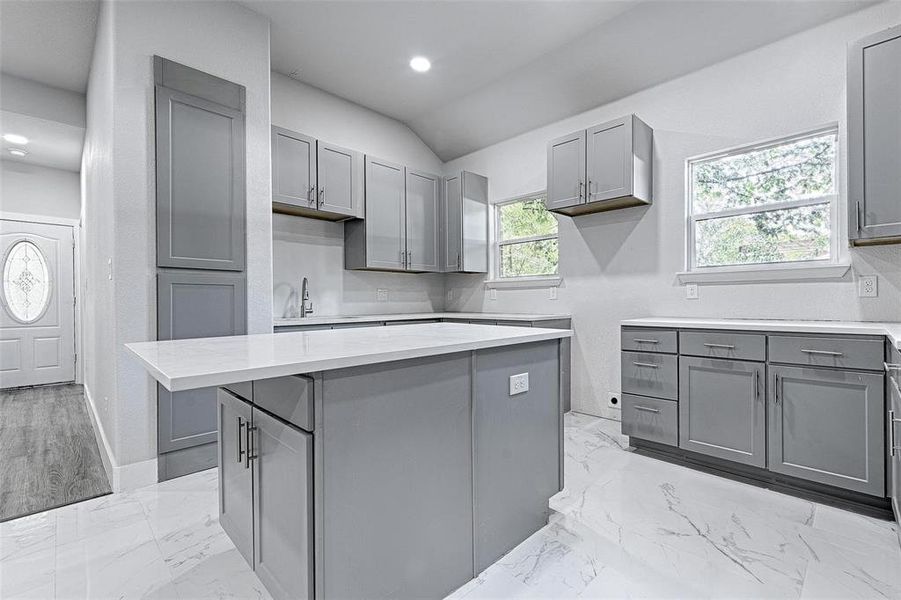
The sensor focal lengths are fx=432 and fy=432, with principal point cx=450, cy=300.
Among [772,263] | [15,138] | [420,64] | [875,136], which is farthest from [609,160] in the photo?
[15,138]

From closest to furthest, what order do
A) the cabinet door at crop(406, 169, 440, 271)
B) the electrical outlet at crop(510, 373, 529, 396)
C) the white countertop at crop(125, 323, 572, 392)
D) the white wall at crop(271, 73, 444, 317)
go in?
1. the white countertop at crop(125, 323, 572, 392)
2. the electrical outlet at crop(510, 373, 529, 396)
3. the white wall at crop(271, 73, 444, 317)
4. the cabinet door at crop(406, 169, 440, 271)

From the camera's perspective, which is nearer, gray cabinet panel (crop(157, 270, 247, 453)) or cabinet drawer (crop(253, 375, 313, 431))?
cabinet drawer (crop(253, 375, 313, 431))

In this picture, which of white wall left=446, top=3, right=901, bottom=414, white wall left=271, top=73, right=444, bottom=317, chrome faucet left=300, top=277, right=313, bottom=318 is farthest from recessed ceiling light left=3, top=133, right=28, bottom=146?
white wall left=446, top=3, right=901, bottom=414

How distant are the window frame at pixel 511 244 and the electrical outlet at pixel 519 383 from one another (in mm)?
2435

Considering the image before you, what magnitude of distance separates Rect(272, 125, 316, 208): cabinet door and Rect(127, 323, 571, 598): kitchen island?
207 centimetres

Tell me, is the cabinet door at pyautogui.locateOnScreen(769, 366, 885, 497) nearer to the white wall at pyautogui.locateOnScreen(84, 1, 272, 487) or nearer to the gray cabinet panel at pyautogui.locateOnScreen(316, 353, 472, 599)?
the gray cabinet panel at pyautogui.locateOnScreen(316, 353, 472, 599)

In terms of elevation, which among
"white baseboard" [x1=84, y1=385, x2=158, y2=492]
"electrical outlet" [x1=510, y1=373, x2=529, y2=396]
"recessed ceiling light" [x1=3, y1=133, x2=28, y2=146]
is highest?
"recessed ceiling light" [x1=3, y1=133, x2=28, y2=146]

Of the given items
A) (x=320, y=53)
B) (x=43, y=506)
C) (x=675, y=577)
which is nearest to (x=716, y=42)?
(x=320, y=53)

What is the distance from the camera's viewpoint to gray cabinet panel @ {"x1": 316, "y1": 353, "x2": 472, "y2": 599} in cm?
126

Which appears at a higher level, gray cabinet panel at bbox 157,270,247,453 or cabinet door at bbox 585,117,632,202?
cabinet door at bbox 585,117,632,202

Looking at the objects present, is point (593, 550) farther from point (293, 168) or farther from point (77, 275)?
point (77, 275)

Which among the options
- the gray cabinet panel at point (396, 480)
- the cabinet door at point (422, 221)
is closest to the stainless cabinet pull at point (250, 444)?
the gray cabinet panel at point (396, 480)

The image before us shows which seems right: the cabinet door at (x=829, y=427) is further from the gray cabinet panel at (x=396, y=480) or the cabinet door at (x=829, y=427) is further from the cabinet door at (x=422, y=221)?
the cabinet door at (x=422, y=221)

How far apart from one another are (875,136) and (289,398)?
10.0ft
